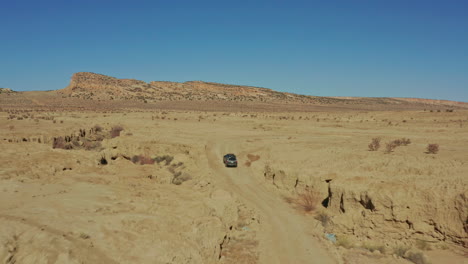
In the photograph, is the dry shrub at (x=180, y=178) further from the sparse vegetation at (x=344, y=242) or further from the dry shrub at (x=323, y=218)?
the sparse vegetation at (x=344, y=242)

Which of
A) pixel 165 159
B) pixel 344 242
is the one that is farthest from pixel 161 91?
pixel 344 242

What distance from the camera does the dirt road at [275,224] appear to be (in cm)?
1408

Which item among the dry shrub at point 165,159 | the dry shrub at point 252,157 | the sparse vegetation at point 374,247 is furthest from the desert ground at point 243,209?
the dry shrub at point 252,157

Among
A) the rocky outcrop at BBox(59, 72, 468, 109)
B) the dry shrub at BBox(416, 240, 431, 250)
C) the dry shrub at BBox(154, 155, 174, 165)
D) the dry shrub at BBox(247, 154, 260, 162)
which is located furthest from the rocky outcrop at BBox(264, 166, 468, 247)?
the rocky outcrop at BBox(59, 72, 468, 109)

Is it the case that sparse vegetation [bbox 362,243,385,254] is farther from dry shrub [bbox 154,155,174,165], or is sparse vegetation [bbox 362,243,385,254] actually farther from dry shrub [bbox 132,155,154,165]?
dry shrub [bbox 132,155,154,165]

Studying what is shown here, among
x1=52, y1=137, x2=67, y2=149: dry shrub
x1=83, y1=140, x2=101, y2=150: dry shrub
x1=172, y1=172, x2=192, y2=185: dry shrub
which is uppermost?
x1=52, y1=137, x2=67, y2=149: dry shrub

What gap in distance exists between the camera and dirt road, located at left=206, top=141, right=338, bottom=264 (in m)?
14.1

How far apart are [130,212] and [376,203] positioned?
539 inches

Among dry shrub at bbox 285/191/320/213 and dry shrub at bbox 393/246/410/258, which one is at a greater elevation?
dry shrub at bbox 285/191/320/213

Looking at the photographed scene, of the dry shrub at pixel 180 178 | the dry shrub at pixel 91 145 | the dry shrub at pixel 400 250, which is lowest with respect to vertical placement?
the dry shrub at pixel 400 250

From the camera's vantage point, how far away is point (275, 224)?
17.2 m

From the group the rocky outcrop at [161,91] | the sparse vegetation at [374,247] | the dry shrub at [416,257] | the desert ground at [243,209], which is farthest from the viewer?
the rocky outcrop at [161,91]

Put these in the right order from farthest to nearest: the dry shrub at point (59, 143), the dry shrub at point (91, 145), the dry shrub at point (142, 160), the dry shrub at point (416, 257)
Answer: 1. the dry shrub at point (91, 145)
2. the dry shrub at point (59, 143)
3. the dry shrub at point (142, 160)
4. the dry shrub at point (416, 257)

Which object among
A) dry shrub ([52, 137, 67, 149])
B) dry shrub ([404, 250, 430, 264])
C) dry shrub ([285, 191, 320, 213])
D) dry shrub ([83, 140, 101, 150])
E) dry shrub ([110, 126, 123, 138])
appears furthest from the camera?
dry shrub ([110, 126, 123, 138])
